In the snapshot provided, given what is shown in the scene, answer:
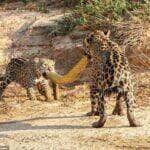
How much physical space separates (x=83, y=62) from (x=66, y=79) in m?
0.83

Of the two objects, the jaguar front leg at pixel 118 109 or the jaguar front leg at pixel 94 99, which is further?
the jaguar front leg at pixel 118 109

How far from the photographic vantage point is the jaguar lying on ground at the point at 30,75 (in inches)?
456

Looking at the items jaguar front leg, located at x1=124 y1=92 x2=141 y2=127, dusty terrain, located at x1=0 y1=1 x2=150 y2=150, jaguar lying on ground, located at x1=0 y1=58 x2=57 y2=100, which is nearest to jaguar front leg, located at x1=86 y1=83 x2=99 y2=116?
dusty terrain, located at x1=0 y1=1 x2=150 y2=150

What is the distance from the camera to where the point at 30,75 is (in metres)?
11.8

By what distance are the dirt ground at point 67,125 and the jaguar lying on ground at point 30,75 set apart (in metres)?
0.24

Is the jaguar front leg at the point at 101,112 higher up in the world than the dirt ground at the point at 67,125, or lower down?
higher up

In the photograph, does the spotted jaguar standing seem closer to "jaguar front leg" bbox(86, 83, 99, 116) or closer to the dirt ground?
"jaguar front leg" bbox(86, 83, 99, 116)

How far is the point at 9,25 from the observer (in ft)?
48.3

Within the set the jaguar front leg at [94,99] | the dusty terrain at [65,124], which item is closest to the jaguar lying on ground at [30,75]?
the dusty terrain at [65,124]

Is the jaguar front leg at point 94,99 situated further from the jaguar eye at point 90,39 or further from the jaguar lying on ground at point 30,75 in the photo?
the jaguar lying on ground at point 30,75

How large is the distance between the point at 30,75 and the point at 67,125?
2518 millimetres

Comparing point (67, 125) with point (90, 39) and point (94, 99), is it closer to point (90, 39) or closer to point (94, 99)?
point (94, 99)

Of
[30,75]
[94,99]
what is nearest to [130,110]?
[94,99]

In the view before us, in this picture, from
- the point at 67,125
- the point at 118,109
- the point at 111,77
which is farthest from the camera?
the point at 118,109
